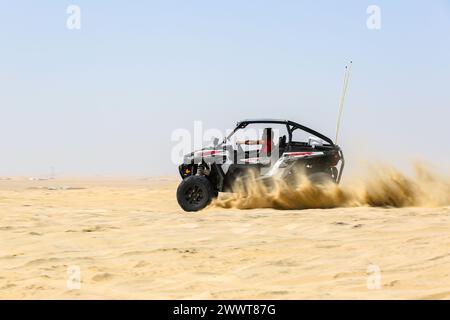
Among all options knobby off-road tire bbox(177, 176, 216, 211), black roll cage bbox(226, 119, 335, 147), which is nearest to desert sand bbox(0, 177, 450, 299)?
knobby off-road tire bbox(177, 176, 216, 211)

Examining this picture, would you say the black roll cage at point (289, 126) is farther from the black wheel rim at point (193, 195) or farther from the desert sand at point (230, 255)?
the desert sand at point (230, 255)

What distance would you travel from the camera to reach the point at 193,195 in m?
10.9

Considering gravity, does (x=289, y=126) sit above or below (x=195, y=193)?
above

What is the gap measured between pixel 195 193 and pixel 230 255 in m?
4.65

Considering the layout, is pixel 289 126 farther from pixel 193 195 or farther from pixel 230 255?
pixel 230 255

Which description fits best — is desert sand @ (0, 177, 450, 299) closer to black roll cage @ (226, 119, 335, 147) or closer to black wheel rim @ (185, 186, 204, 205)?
black wheel rim @ (185, 186, 204, 205)

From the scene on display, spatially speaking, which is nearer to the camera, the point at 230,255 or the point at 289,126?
the point at 230,255

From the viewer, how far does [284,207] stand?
1098 centimetres

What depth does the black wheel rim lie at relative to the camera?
430 inches

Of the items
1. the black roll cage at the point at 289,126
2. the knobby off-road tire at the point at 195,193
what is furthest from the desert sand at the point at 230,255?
the black roll cage at the point at 289,126

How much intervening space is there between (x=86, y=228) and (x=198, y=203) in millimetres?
2856

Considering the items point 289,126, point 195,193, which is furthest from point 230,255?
point 289,126

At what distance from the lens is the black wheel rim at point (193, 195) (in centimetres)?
1092
